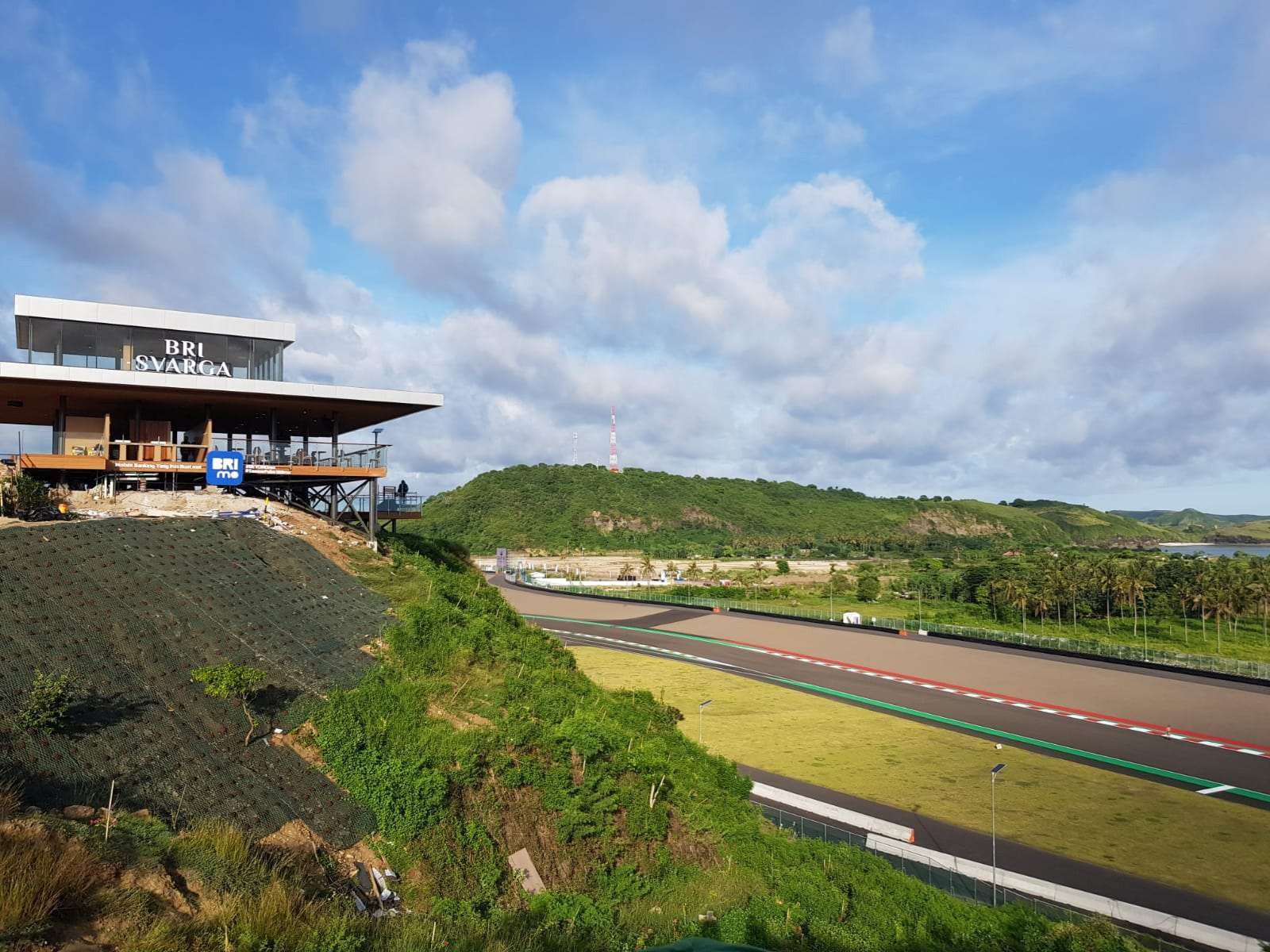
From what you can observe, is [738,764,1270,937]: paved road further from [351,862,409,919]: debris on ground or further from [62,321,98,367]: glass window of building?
[62,321,98,367]: glass window of building

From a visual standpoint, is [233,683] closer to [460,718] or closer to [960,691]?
[460,718]

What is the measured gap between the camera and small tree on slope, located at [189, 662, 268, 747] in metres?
14.7

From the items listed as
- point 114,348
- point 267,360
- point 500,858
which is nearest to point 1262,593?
point 500,858

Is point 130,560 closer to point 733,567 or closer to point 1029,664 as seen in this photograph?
point 1029,664

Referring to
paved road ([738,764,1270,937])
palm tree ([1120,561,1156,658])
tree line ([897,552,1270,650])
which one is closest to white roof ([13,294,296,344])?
paved road ([738,764,1270,937])

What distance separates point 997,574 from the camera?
9494cm

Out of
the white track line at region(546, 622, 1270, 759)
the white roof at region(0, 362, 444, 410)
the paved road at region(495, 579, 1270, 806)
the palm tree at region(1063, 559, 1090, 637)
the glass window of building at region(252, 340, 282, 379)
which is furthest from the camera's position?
the palm tree at region(1063, 559, 1090, 637)

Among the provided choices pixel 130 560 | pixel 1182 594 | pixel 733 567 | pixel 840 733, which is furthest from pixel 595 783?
pixel 733 567

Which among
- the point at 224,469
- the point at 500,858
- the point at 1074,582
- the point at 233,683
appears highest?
the point at 224,469

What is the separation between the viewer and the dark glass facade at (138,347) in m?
30.0

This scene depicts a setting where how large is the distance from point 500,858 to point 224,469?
71.8ft

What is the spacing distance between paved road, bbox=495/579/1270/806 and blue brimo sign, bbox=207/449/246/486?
3452 cm

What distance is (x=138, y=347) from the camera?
30859mm

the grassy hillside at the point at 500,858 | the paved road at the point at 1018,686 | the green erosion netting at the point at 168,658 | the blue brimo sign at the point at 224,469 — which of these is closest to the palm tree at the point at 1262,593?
the paved road at the point at 1018,686
